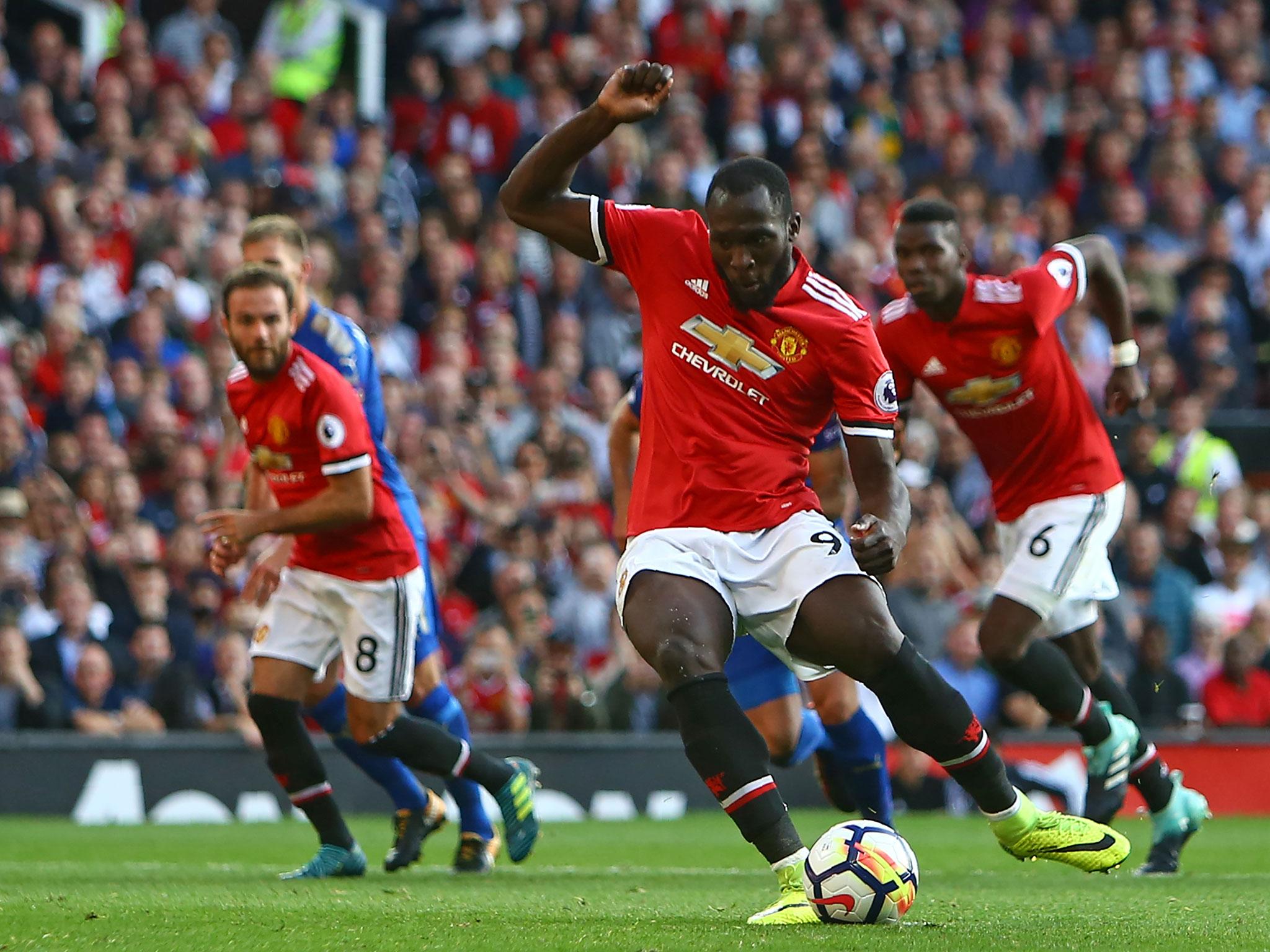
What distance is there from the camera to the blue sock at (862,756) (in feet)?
25.5

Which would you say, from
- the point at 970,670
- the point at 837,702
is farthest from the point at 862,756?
the point at 970,670

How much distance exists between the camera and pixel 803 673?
6320 millimetres

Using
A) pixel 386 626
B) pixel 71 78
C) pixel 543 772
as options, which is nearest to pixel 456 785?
pixel 386 626

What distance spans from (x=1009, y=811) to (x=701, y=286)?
71.9 inches

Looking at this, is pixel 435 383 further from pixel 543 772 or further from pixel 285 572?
pixel 285 572

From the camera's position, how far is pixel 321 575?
7.77 meters

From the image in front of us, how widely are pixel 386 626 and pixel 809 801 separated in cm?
595

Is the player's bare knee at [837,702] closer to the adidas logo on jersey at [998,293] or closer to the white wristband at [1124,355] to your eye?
the adidas logo on jersey at [998,293]

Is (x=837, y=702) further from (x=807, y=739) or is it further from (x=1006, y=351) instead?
(x=1006, y=351)

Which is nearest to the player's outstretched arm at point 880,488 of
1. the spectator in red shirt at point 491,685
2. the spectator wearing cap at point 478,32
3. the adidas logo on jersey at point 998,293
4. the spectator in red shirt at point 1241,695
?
the adidas logo on jersey at point 998,293

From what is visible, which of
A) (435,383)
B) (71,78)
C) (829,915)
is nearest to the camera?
(829,915)

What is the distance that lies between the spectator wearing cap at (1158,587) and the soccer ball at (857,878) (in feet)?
29.6

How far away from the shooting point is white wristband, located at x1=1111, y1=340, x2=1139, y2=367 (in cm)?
823

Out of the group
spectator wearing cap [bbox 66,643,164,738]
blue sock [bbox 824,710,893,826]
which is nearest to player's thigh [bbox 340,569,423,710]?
blue sock [bbox 824,710,893,826]
